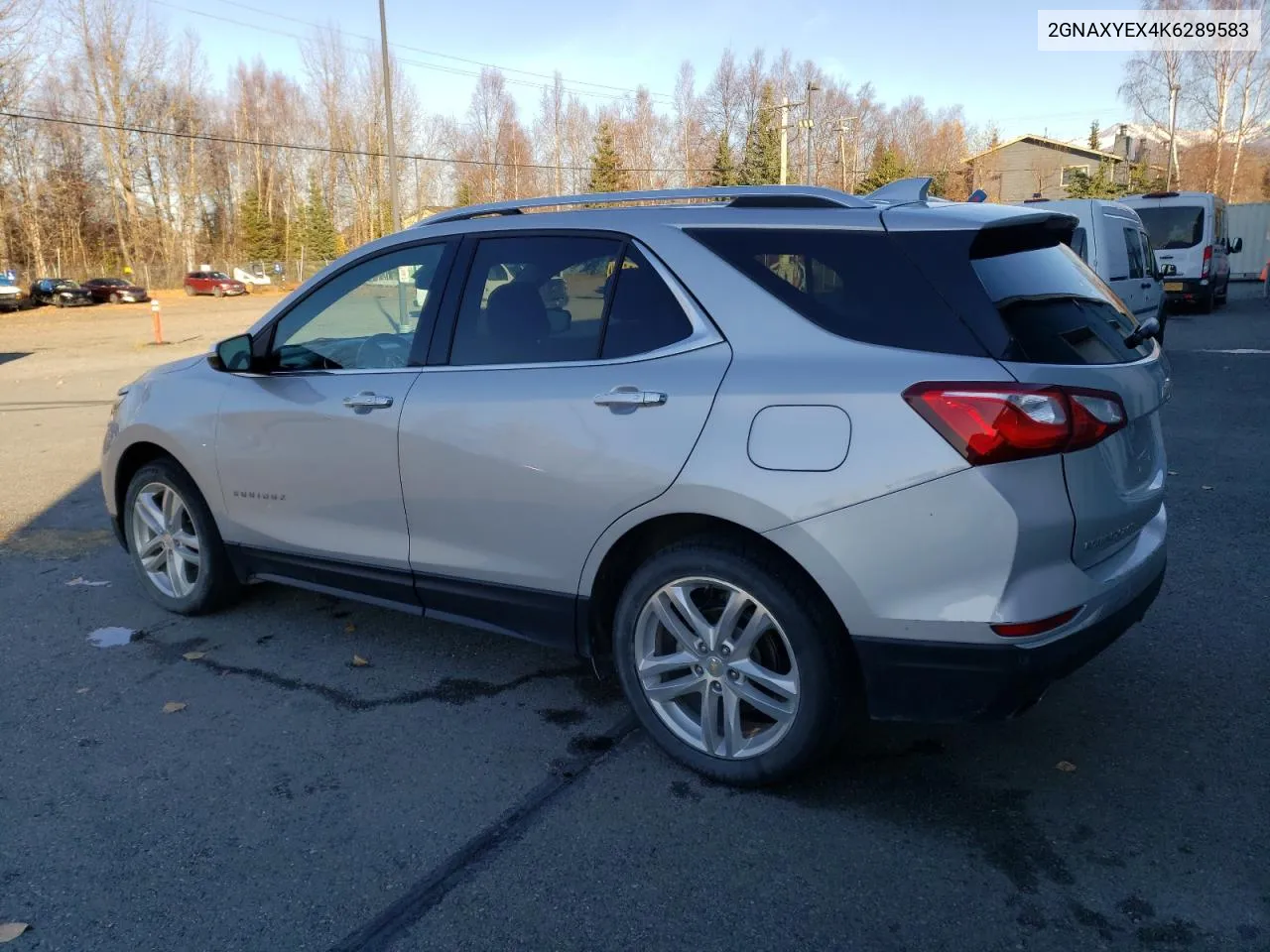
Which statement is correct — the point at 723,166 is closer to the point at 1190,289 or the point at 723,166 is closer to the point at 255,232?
the point at 255,232

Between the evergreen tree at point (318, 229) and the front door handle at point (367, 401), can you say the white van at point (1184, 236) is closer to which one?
the front door handle at point (367, 401)

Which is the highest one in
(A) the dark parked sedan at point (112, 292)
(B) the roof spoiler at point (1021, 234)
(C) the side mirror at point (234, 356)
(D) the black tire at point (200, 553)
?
(B) the roof spoiler at point (1021, 234)

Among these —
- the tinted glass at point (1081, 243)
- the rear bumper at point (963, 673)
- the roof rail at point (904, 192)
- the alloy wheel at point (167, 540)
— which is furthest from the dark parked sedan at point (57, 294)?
the rear bumper at point (963, 673)

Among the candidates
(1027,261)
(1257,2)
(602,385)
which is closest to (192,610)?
(602,385)

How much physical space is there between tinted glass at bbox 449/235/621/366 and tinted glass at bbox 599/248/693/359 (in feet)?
0.20

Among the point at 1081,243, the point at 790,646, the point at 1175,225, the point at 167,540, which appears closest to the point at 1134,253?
the point at 1081,243

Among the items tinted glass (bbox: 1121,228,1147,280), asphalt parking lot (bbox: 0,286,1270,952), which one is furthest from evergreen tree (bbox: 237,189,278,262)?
asphalt parking lot (bbox: 0,286,1270,952)

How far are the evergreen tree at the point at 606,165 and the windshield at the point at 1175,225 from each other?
37.3 meters

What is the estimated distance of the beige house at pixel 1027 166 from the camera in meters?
69.8

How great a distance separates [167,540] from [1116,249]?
11.6 meters

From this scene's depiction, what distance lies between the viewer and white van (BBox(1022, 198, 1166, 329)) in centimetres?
1200

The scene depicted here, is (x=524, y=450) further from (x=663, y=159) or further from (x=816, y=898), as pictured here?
(x=663, y=159)

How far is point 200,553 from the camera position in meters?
4.68

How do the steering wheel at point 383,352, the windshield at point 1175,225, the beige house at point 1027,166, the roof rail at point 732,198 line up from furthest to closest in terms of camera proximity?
the beige house at point 1027,166, the windshield at point 1175,225, the steering wheel at point 383,352, the roof rail at point 732,198
